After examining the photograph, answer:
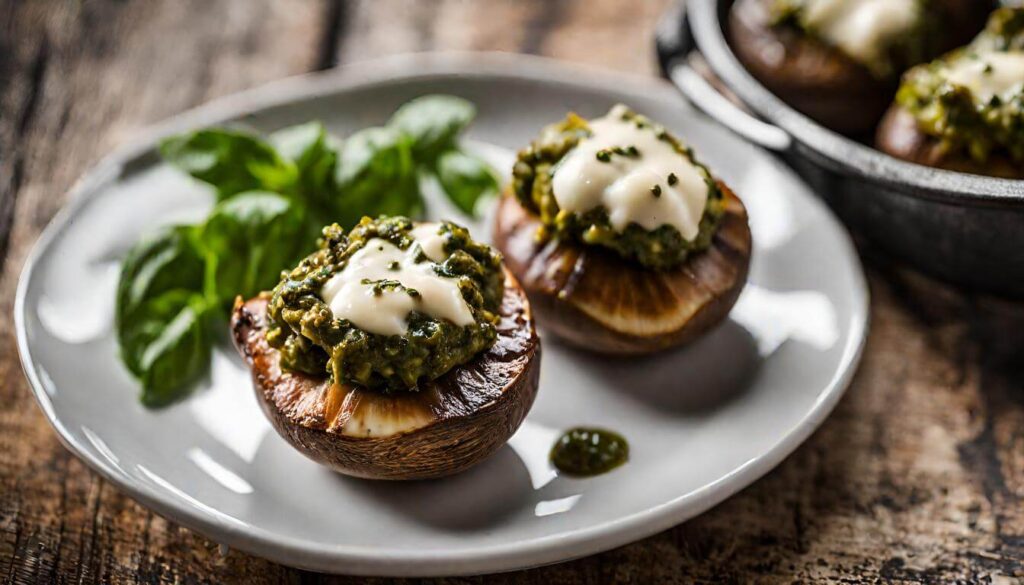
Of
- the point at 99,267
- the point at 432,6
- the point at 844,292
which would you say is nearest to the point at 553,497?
the point at 844,292

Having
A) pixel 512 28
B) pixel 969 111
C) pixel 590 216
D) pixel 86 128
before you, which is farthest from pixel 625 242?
pixel 86 128

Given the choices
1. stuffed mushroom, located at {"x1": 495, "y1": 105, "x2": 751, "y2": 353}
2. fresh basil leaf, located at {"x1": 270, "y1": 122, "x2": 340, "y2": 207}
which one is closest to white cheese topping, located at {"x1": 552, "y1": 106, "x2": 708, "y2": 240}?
stuffed mushroom, located at {"x1": 495, "y1": 105, "x2": 751, "y2": 353}

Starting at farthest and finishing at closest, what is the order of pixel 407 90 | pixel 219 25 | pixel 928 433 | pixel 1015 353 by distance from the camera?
pixel 219 25 → pixel 407 90 → pixel 1015 353 → pixel 928 433

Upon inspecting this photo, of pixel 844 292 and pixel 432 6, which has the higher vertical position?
pixel 844 292

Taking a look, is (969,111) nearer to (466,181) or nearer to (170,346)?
(466,181)

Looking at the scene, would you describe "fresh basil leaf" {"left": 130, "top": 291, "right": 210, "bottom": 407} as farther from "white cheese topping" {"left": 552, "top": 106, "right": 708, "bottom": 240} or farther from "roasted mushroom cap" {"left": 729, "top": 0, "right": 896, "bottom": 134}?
"roasted mushroom cap" {"left": 729, "top": 0, "right": 896, "bottom": 134}

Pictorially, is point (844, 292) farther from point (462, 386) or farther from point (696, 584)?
point (462, 386)

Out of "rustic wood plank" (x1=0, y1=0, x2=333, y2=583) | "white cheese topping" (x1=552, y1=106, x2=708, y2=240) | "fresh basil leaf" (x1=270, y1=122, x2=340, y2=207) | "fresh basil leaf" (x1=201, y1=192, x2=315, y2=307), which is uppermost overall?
"white cheese topping" (x1=552, y1=106, x2=708, y2=240)
